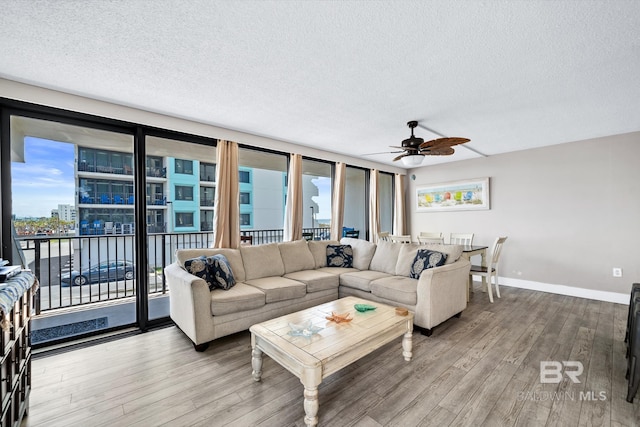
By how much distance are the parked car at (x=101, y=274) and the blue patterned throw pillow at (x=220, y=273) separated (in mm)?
1631

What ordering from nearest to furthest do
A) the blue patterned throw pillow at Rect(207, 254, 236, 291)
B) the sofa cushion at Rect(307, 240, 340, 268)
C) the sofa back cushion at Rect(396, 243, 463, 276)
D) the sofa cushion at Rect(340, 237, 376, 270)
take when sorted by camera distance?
the blue patterned throw pillow at Rect(207, 254, 236, 291), the sofa back cushion at Rect(396, 243, 463, 276), the sofa cushion at Rect(340, 237, 376, 270), the sofa cushion at Rect(307, 240, 340, 268)

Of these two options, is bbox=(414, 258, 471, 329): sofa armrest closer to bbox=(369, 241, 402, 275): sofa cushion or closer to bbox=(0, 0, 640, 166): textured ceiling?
bbox=(369, 241, 402, 275): sofa cushion

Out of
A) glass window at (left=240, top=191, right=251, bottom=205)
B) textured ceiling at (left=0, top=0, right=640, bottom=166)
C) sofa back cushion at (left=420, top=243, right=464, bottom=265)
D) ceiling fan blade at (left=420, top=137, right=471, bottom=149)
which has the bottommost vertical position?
sofa back cushion at (left=420, top=243, right=464, bottom=265)

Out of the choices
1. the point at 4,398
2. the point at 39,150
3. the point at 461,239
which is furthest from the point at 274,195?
the point at 4,398

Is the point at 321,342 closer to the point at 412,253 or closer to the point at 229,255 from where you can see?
the point at 229,255

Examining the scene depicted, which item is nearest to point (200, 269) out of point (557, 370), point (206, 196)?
point (206, 196)

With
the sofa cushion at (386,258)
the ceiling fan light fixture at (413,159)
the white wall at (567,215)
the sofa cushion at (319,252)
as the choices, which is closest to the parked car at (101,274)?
the sofa cushion at (319,252)

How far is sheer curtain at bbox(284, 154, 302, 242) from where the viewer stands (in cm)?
444

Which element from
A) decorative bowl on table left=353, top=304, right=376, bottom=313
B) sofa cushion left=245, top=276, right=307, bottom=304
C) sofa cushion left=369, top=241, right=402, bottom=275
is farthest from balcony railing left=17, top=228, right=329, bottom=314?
decorative bowl on table left=353, top=304, right=376, bottom=313

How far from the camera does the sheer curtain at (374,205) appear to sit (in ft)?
19.2

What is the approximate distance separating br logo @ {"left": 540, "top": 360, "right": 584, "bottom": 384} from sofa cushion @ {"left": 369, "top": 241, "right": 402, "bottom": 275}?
175cm

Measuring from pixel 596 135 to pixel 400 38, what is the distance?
417 cm

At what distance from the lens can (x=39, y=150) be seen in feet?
9.23

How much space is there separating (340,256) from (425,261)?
1.35m
